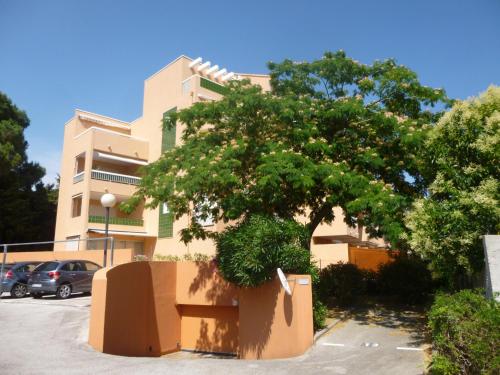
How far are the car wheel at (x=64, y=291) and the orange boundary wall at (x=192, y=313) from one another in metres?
4.96

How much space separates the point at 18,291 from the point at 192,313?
26.3 ft

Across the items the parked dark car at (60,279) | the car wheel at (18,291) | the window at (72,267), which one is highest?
the window at (72,267)

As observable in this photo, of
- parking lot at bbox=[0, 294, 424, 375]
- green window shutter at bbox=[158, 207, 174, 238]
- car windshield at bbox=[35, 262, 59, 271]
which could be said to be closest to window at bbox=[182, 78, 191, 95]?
green window shutter at bbox=[158, 207, 174, 238]

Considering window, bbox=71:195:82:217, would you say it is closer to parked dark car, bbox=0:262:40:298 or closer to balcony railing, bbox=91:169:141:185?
balcony railing, bbox=91:169:141:185

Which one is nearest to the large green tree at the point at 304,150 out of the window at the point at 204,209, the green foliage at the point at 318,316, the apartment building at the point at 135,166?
the window at the point at 204,209

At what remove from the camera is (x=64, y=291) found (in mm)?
17094

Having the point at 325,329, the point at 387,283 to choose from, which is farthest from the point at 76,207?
the point at 325,329

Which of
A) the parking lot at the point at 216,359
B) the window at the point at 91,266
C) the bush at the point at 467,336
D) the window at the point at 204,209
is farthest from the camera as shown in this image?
the window at the point at 91,266

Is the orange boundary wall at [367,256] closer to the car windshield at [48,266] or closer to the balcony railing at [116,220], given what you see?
the car windshield at [48,266]

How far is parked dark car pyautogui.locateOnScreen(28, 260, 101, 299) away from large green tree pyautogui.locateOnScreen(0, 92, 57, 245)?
18831 mm

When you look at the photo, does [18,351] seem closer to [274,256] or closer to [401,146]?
[274,256]

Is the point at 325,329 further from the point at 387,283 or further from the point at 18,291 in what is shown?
the point at 18,291

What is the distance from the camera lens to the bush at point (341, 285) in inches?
572

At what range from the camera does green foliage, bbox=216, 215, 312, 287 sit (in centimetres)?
1110
